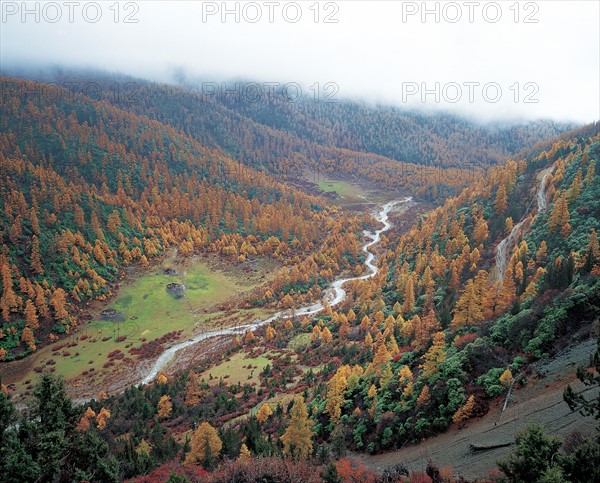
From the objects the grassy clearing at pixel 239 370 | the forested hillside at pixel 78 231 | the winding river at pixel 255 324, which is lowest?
the winding river at pixel 255 324

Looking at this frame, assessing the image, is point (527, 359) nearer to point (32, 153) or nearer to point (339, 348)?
point (339, 348)

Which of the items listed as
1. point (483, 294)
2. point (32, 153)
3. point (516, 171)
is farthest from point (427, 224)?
point (32, 153)

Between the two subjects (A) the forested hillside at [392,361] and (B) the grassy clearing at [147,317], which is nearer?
(A) the forested hillside at [392,361]

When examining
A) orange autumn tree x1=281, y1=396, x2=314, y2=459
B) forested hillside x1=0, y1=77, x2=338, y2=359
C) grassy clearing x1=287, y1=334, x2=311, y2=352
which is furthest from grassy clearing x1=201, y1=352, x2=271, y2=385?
forested hillside x1=0, y1=77, x2=338, y2=359

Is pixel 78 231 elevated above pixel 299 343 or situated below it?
above

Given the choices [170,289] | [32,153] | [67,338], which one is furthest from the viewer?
[32,153]

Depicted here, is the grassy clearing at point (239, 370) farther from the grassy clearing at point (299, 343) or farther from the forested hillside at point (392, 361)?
the grassy clearing at point (299, 343)

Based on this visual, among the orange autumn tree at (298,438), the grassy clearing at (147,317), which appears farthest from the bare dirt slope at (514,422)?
the grassy clearing at (147,317)

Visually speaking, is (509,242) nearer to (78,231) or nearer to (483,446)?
(483,446)

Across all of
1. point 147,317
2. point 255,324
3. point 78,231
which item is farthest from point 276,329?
point 78,231
